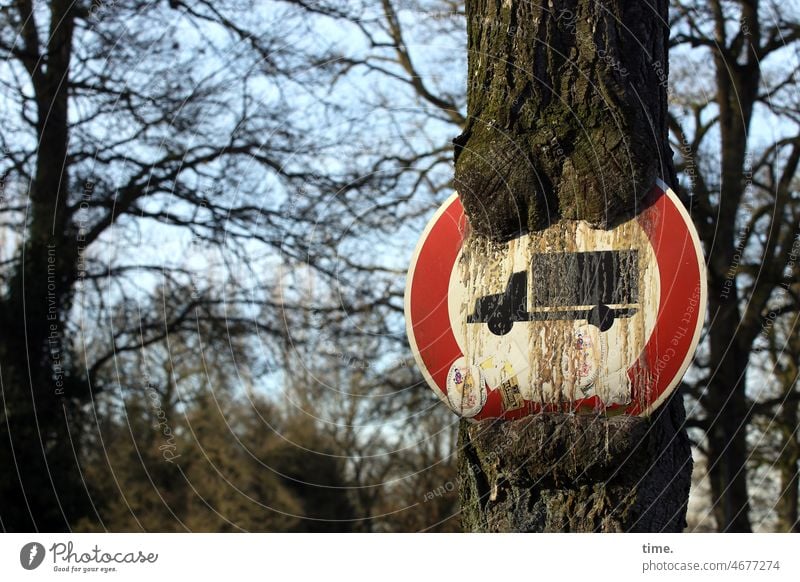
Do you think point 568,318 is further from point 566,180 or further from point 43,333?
point 43,333

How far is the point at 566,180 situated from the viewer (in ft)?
7.31

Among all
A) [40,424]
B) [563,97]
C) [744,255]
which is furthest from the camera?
[744,255]

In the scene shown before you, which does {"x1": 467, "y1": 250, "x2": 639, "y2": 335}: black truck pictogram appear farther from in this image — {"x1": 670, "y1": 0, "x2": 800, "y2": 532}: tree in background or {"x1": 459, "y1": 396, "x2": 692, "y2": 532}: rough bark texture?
{"x1": 670, "y1": 0, "x2": 800, "y2": 532}: tree in background

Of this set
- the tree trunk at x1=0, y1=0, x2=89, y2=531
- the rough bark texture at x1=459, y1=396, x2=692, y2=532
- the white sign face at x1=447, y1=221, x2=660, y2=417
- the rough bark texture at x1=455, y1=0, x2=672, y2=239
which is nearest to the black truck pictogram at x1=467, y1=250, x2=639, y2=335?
the white sign face at x1=447, y1=221, x2=660, y2=417

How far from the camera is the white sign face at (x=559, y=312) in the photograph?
2.14 meters

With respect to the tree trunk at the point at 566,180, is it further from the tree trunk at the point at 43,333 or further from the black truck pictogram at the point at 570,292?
the tree trunk at the point at 43,333

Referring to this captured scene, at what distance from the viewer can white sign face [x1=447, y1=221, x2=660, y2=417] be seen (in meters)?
2.14

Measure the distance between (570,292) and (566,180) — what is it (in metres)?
0.29

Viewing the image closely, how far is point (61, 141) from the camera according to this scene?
21.9ft

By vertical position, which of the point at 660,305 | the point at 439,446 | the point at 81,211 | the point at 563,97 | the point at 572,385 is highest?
the point at 81,211

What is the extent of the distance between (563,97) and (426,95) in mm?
5143

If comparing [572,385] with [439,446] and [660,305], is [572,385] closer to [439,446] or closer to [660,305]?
[660,305]

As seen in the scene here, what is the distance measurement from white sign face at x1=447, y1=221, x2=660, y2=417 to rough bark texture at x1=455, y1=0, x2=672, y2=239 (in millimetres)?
68
